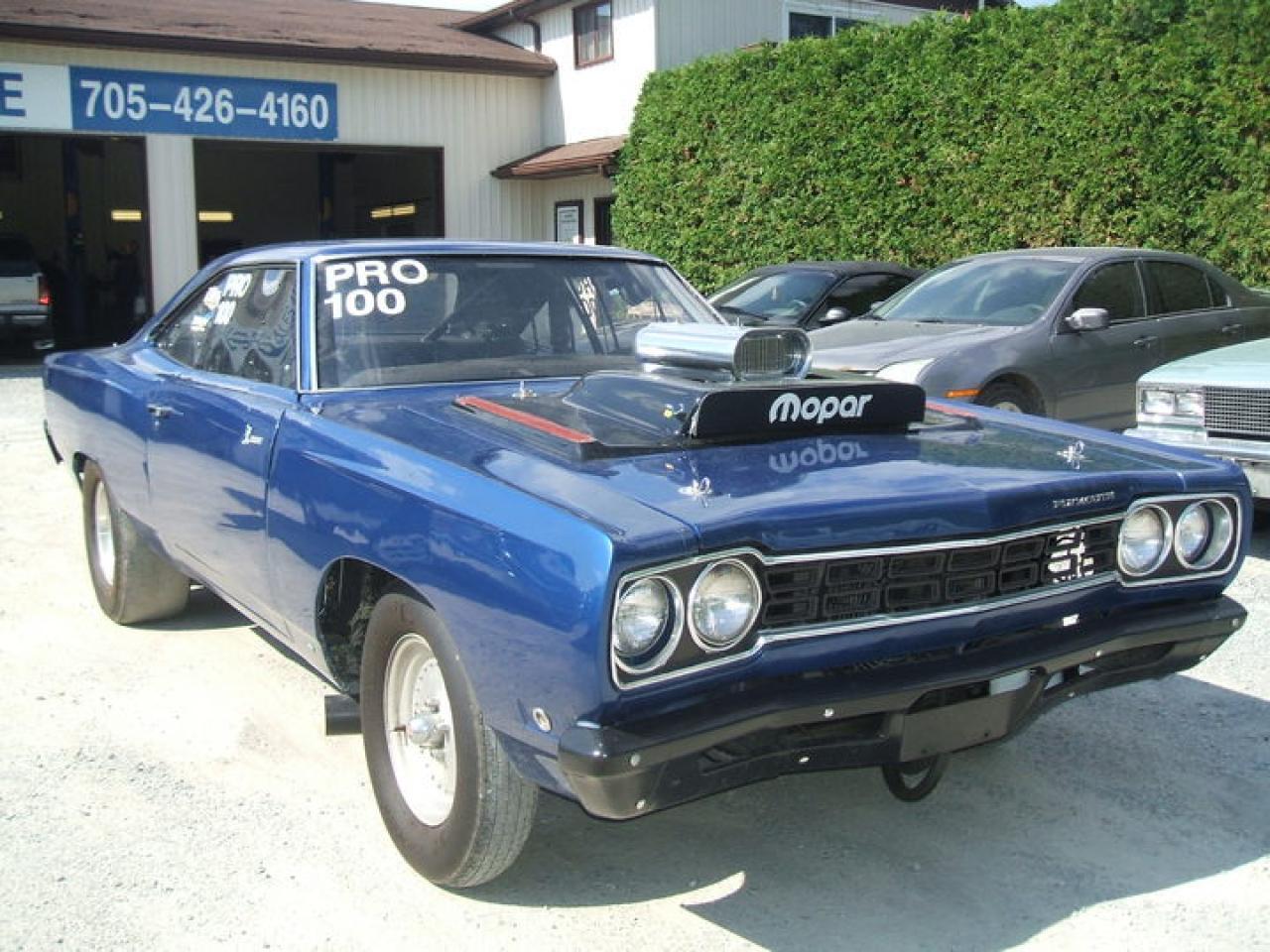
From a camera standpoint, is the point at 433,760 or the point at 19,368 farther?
the point at 19,368

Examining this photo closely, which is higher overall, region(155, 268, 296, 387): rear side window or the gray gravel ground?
region(155, 268, 296, 387): rear side window

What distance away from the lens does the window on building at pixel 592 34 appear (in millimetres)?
19703

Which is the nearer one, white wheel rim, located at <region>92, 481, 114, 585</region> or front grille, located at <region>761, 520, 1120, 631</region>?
front grille, located at <region>761, 520, 1120, 631</region>

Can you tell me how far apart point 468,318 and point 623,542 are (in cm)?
179

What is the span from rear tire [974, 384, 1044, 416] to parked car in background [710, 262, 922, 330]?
2.73m

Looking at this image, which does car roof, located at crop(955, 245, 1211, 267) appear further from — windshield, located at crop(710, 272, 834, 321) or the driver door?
windshield, located at crop(710, 272, 834, 321)

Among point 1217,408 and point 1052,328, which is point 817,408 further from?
point 1052,328

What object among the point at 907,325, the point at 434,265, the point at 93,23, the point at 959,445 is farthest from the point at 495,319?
the point at 93,23

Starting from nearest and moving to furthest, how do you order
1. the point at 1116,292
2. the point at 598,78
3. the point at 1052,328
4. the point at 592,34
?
the point at 1052,328
the point at 1116,292
the point at 598,78
the point at 592,34

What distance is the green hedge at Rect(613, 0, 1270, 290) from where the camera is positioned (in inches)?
406

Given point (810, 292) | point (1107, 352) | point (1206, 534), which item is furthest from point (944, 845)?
point (810, 292)

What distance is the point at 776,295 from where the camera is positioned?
36.3ft

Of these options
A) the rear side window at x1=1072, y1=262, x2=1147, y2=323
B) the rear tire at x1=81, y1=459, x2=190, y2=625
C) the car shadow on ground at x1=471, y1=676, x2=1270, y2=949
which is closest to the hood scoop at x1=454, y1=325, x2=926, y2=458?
the car shadow on ground at x1=471, y1=676, x2=1270, y2=949

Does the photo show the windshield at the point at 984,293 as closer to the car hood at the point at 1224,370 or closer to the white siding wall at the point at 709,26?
the car hood at the point at 1224,370
